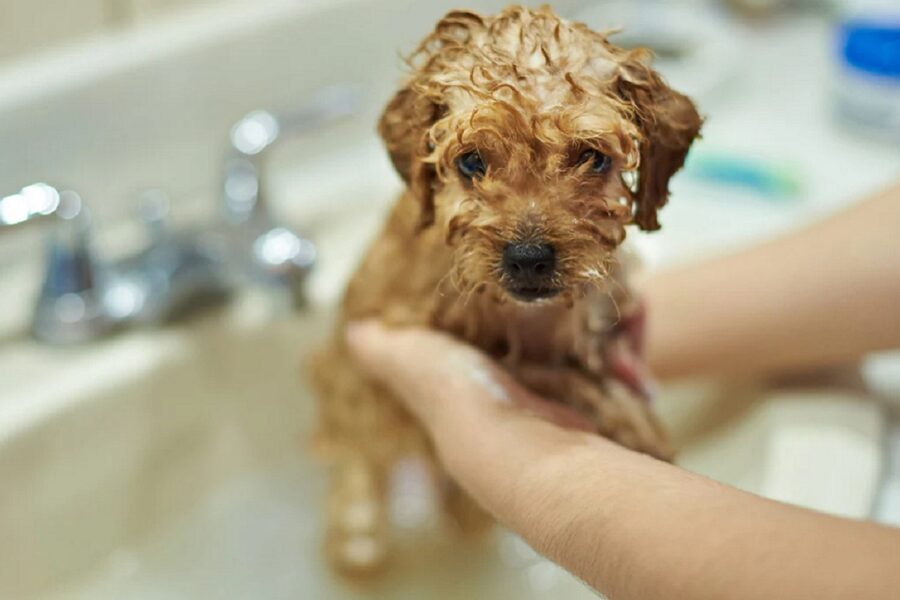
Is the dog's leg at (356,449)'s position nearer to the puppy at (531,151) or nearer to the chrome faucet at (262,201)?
the chrome faucet at (262,201)

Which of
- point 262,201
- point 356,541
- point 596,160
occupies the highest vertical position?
point 596,160

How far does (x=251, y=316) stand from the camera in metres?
0.98

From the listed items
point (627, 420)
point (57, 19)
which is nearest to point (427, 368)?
point (627, 420)

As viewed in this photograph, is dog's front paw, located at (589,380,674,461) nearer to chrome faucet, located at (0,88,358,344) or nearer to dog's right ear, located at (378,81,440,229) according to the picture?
dog's right ear, located at (378,81,440,229)

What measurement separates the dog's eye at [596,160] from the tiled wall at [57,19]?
0.58m

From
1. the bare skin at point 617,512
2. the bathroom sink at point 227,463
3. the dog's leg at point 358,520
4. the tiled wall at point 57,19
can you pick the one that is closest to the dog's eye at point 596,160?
the bare skin at point 617,512

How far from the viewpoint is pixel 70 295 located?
89 centimetres

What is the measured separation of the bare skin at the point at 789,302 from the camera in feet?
2.65

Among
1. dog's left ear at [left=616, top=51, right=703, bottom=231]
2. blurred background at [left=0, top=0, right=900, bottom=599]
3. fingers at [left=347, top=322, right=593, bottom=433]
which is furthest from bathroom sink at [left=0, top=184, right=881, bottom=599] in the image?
dog's left ear at [left=616, top=51, right=703, bottom=231]

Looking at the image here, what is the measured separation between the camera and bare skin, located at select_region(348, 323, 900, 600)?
46 cm

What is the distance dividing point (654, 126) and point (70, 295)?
0.55 m

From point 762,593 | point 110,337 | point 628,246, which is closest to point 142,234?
point 110,337

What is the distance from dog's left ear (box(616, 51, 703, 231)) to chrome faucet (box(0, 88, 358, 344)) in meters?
0.39

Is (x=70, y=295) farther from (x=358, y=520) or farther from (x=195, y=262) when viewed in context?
(x=358, y=520)
